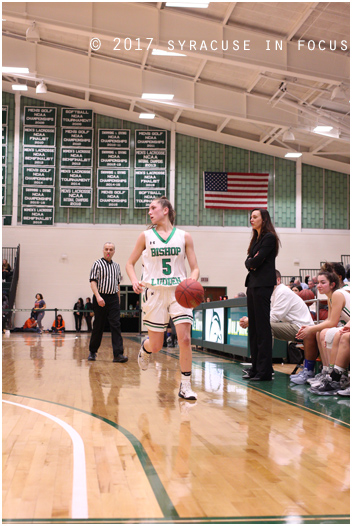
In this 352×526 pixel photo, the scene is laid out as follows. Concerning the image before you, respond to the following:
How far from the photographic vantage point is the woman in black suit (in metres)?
6.32

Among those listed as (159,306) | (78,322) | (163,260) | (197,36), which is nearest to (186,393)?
(159,306)

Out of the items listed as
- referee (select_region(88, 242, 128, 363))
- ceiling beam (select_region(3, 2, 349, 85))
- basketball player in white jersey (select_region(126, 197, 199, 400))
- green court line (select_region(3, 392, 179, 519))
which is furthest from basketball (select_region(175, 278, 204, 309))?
ceiling beam (select_region(3, 2, 349, 85))

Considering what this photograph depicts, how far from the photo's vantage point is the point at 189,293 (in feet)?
14.9

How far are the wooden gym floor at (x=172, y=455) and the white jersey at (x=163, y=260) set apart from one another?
3.55ft

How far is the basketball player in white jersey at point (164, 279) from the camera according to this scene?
190 inches

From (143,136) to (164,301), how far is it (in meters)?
19.6

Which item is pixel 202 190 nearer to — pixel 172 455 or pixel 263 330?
pixel 263 330

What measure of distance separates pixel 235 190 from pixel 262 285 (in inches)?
692

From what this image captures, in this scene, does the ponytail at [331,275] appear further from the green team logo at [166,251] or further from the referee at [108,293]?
the referee at [108,293]

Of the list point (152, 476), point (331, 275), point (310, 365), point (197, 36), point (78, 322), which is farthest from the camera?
point (78, 322)

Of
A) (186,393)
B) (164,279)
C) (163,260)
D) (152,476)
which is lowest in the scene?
(186,393)

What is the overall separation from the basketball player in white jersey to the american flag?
60.8 feet

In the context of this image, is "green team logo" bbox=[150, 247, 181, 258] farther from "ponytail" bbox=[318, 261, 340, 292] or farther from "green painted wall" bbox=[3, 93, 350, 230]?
"green painted wall" bbox=[3, 93, 350, 230]

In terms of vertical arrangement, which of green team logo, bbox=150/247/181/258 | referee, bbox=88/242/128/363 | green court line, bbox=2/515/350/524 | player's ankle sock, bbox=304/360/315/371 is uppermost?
green team logo, bbox=150/247/181/258
